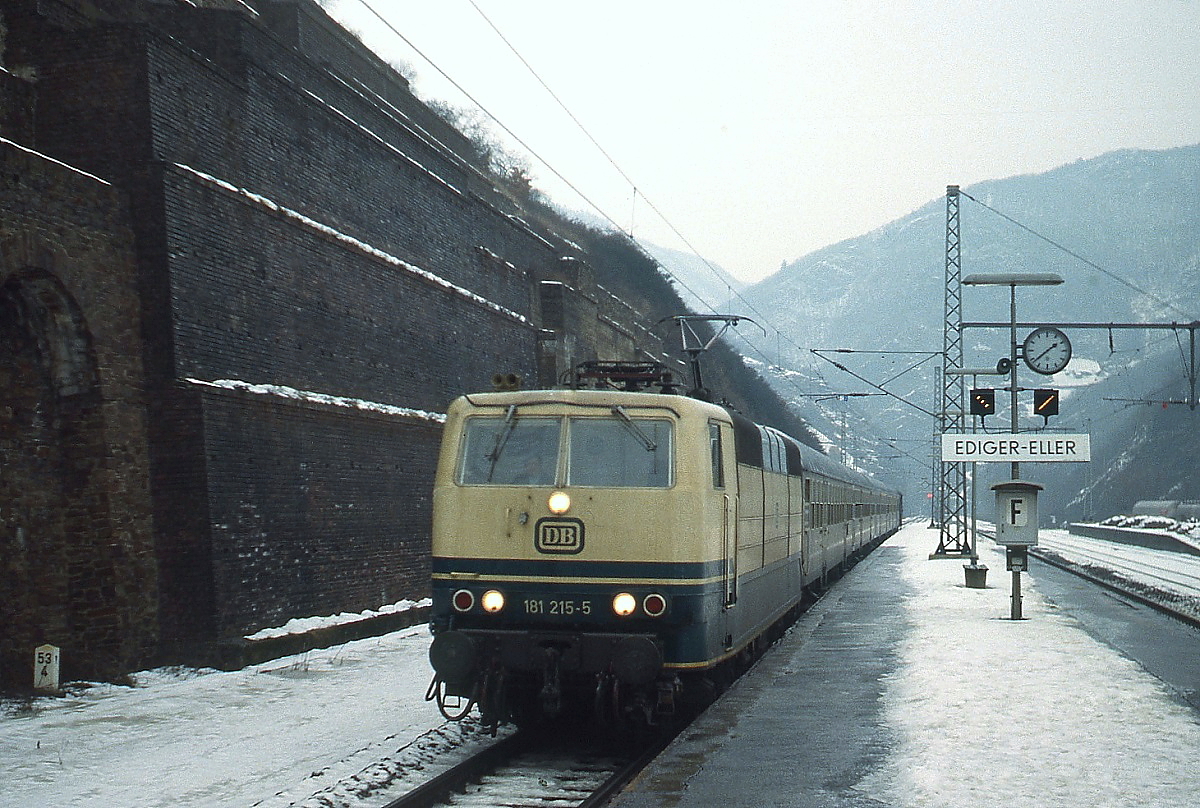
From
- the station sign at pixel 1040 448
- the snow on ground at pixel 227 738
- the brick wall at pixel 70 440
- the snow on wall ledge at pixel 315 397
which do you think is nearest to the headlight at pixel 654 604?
the snow on ground at pixel 227 738

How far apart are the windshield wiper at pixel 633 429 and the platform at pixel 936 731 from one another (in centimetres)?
230

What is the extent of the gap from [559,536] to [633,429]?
41.5 inches

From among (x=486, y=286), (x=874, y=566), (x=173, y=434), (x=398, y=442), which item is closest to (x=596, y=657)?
(x=173, y=434)

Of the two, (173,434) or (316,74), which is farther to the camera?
(316,74)

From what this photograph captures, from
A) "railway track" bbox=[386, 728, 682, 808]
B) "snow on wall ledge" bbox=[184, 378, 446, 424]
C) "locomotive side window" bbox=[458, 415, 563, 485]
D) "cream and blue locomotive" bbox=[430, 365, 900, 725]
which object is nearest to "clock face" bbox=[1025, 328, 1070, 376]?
"snow on wall ledge" bbox=[184, 378, 446, 424]

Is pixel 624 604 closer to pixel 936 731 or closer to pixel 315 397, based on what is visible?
pixel 936 731

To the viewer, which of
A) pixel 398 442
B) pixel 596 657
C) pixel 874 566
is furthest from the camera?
pixel 874 566

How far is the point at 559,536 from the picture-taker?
1012 cm

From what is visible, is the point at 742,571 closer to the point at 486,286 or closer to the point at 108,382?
the point at 108,382

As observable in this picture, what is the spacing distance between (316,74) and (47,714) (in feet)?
40.8

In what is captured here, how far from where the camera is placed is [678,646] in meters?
10.0

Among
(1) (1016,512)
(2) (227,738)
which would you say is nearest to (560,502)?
(2) (227,738)

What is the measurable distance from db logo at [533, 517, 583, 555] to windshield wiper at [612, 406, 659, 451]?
83 centimetres

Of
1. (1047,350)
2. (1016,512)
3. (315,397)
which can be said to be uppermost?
(1047,350)
